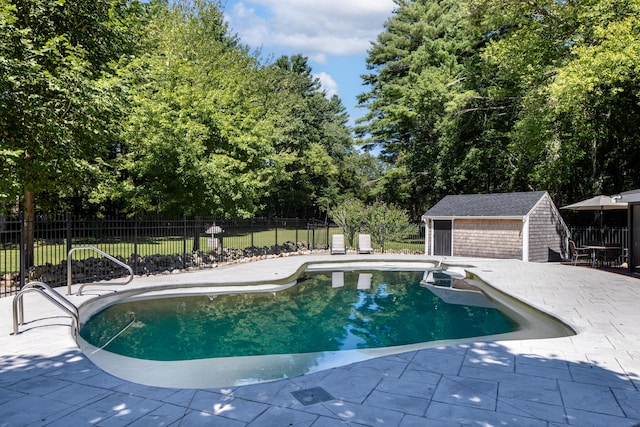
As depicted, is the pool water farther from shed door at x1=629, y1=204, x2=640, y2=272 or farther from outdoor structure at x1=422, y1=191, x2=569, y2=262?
outdoor structure at x1=422, y1=191, x2=569, y2=262

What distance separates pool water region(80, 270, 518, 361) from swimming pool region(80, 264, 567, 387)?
0.02m

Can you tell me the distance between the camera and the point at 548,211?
58.6 ft

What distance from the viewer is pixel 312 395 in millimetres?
3908

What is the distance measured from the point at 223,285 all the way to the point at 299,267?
157 inches

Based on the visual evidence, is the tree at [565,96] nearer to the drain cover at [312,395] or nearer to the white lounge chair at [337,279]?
the white lounge chair at [337,279]

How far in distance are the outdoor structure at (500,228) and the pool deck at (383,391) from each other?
1150cm

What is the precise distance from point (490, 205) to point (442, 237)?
8.74 feet

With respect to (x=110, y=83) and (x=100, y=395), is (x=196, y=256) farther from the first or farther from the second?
(x=100, y=395)

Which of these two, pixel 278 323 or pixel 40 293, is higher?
pixel 40 293

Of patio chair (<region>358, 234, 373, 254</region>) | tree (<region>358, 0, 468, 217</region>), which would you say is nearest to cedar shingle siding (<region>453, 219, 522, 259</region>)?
patio chair (<region>358, 234, 373, 254</region>)

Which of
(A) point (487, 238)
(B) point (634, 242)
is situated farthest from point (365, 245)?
Answer: (B) point (634, 242)

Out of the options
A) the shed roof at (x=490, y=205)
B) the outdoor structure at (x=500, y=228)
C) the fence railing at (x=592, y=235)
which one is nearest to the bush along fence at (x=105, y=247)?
the outdoor structure at (x=500, y=228)

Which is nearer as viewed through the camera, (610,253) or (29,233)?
(29,233)

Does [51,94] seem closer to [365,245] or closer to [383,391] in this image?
[383,391]
